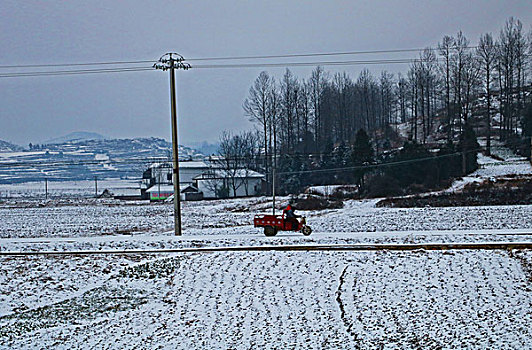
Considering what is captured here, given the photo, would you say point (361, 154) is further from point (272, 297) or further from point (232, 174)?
point (272, 297)

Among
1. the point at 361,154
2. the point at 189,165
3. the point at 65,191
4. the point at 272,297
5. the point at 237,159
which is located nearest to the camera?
the point at 272,297

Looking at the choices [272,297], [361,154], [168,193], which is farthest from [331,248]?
[168,193]

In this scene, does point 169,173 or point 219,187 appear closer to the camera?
point 219,187

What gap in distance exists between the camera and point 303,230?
2561 centimetres

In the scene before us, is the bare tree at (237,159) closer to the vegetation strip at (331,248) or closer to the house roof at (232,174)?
the house roof at (232,174)

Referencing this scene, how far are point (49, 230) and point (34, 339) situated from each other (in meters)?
23.8

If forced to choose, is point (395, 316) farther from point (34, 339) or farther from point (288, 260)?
point (34, 339)

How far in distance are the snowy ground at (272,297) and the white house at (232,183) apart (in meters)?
57.5

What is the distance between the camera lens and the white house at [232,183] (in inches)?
3223

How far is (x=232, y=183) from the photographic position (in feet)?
268

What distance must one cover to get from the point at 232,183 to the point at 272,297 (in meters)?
66.0

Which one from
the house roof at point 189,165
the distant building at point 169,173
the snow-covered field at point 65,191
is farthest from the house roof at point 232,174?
the snow-covered field at point 65,191

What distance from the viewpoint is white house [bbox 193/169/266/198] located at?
269ft

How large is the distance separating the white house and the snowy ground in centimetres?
5749
